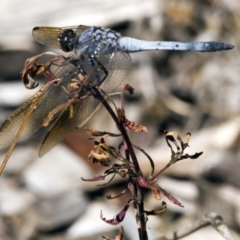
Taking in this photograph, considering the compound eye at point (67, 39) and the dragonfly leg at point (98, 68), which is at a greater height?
the compound eye at point (67, 39)

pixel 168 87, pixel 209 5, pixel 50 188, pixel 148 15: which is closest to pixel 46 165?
pixel 50 188

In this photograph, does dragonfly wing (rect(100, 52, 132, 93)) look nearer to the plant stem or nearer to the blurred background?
the plant stem

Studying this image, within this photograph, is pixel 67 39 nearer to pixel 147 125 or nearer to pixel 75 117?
pixel 75 117

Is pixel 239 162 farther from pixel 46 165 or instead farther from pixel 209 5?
pixel 209 5

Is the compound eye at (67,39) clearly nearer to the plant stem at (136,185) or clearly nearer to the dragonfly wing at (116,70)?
the dragonfly wing at (116,70)

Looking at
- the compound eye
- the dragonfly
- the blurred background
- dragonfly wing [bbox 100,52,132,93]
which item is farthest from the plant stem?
the blurred background

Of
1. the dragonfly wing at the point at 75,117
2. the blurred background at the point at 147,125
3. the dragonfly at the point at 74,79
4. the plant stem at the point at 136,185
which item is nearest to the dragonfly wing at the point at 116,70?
the dragonfly at the point at 74,79
